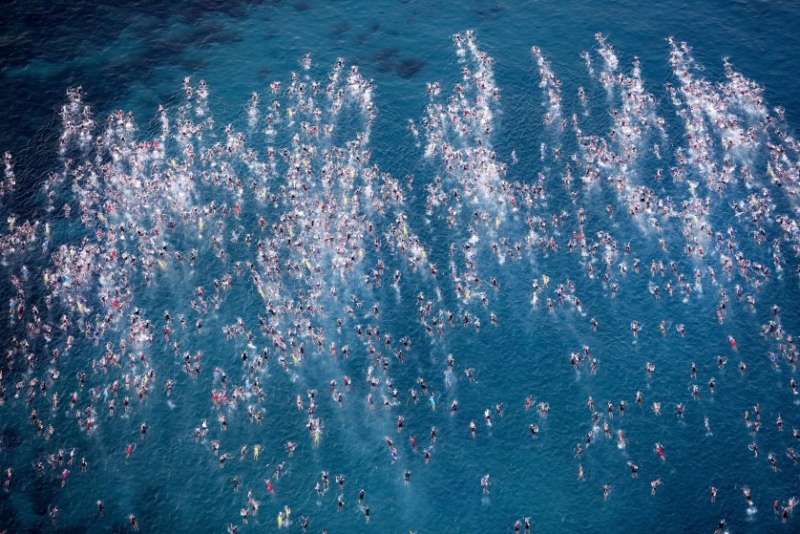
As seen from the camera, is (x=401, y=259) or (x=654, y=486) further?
(x=401, y=259)

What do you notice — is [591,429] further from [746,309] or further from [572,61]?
[572,61]

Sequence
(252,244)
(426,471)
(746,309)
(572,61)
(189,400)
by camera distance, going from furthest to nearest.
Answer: (572,61) → (252,244) → (746,309) → (189,400) → (426,471)

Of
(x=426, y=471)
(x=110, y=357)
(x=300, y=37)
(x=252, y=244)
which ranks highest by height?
(x=300, y=37)

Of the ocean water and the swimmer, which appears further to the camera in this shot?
the ocean water

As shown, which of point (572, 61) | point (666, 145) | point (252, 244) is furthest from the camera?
point (572, 61)

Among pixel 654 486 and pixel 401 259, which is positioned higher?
pixel 401 259

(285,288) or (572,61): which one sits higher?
(572,61)

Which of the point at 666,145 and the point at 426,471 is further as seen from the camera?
the point at 666,145

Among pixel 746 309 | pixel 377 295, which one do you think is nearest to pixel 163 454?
Result: pixel 377 295
